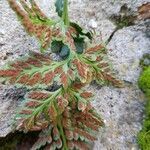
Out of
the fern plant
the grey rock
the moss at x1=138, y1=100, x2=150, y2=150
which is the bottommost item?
the moss at x1=138, y1=100, x2=150, y2=150

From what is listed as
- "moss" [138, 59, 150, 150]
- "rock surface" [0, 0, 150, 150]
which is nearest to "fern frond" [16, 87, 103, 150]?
"rock surface" [0, 0, 150, 150]

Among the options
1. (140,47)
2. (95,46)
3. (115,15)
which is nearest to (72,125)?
(95,46)

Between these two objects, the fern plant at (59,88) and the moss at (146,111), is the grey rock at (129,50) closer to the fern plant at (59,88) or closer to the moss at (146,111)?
the moss at (146,111)

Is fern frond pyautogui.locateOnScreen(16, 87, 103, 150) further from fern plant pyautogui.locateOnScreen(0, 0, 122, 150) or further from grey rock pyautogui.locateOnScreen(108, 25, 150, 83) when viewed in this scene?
grey rock pyautogui.locateOnScreen(108, 25, 150, 83)

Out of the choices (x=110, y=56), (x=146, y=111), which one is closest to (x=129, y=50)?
(x=110, y=56)

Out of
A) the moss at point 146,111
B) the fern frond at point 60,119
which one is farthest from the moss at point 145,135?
the fern frond at point 60,119

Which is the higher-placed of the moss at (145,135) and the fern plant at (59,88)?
the fern plant at (59,88)
